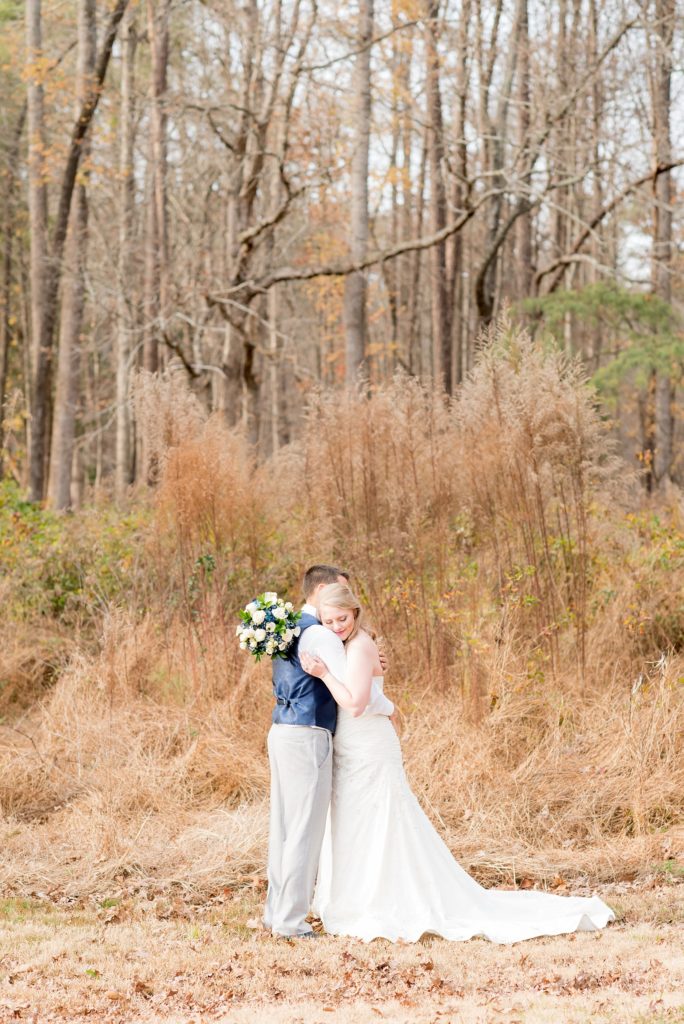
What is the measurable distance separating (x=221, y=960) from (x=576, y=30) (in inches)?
613

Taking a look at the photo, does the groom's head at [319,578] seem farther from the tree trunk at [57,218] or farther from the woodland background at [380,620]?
the tree trunk at [57,218]

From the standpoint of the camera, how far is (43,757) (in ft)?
25.7

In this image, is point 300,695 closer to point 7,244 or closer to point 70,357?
point 70,357

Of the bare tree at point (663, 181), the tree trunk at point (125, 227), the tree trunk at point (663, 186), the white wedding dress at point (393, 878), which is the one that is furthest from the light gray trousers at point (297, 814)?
the tree trunk at point (125, 227)

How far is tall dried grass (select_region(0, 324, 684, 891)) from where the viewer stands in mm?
7031

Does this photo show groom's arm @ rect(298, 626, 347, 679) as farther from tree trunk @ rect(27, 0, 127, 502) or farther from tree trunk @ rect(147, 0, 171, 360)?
tree trunk @ rect(147, 0, 171, 360)

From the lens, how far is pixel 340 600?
542cm

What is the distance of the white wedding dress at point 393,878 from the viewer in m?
5.35

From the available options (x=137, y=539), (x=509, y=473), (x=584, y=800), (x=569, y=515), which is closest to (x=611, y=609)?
(x=569, y=515)

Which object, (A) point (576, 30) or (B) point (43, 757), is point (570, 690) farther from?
(A) point (576, 30)

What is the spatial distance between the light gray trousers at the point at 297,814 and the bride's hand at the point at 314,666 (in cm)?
28

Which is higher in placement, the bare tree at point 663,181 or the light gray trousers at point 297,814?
the bare tree at point 663,181

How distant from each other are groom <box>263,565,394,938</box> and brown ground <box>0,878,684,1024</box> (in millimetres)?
194

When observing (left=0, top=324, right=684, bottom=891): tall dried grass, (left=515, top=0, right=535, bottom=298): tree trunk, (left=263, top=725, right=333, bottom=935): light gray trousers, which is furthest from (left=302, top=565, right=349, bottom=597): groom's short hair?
(left=515, top=0, right=535, bottom=298): tree trunk
